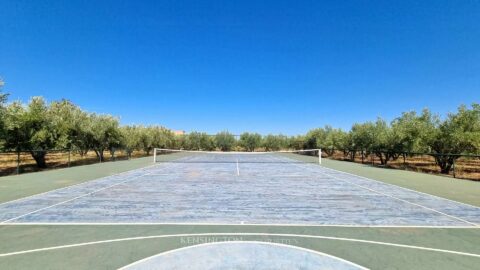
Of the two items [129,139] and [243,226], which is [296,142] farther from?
[243,226]

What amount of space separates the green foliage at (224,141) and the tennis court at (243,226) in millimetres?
67615

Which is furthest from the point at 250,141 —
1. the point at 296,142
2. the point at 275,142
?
the point at 296,142

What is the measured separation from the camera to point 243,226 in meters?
7.20

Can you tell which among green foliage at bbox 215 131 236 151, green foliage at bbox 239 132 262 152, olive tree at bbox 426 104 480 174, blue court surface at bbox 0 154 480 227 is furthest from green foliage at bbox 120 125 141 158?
green foliage at bbox 239 132 262 152

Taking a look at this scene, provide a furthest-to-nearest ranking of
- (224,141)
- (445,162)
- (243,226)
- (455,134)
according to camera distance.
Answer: (224,141)
(445,162)
(455,134)
(243,226)

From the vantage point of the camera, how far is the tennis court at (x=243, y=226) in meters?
5.34

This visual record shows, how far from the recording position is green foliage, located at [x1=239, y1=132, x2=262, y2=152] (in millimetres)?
82875

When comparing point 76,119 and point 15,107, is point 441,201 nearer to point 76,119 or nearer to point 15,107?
point 15,107

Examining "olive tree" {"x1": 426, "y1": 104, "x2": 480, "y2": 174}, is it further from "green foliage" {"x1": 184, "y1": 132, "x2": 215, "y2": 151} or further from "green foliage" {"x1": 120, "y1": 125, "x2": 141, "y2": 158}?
"green foliage" {"x1": 184, "y1": 132, "x2": 215, "y2": 151}

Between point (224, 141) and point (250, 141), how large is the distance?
8273mm

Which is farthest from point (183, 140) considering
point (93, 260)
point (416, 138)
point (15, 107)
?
point (93, 260)

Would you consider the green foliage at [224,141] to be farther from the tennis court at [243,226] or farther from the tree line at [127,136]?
the tennis court at [243,226]

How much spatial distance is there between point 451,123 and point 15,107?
34832mm

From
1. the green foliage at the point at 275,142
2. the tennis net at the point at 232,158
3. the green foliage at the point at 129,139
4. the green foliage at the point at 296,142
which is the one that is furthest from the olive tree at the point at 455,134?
the green foliage at the point at 275,142
